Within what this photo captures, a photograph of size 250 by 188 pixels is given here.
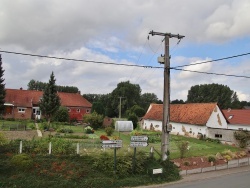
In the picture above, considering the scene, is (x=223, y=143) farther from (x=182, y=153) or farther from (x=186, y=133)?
(x=182, y=153)

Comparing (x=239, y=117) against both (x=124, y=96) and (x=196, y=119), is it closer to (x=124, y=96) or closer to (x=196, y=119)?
(x=196, y=119)

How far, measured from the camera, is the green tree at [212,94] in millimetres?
89881

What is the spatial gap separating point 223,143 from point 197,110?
8.89 meters

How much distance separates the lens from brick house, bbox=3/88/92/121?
51.3 metres

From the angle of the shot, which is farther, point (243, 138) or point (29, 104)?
point (29, 104)

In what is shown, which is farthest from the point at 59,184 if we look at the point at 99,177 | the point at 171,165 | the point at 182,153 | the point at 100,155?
the point at 182,153

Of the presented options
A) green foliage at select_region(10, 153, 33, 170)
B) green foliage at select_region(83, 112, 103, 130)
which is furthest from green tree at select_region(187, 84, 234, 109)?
green foliage at select_region(10, 153, 33, 170)

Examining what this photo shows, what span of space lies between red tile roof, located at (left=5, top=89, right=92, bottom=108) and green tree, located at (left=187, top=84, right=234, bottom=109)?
47.7 metres

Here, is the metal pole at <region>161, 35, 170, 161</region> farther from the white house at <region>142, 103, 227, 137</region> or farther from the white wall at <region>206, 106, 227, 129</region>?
the white wall at <region>206, 106, 227, 129</region>

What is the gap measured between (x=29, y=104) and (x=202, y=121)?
32.4 metres

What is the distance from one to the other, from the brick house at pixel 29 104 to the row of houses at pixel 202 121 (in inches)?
668

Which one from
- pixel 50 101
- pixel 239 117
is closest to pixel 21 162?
pixel 50 101

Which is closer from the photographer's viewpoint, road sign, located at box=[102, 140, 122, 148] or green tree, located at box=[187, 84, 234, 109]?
road sign, located at box=[102, 140, 122, 148]

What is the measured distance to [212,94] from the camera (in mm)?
92688
